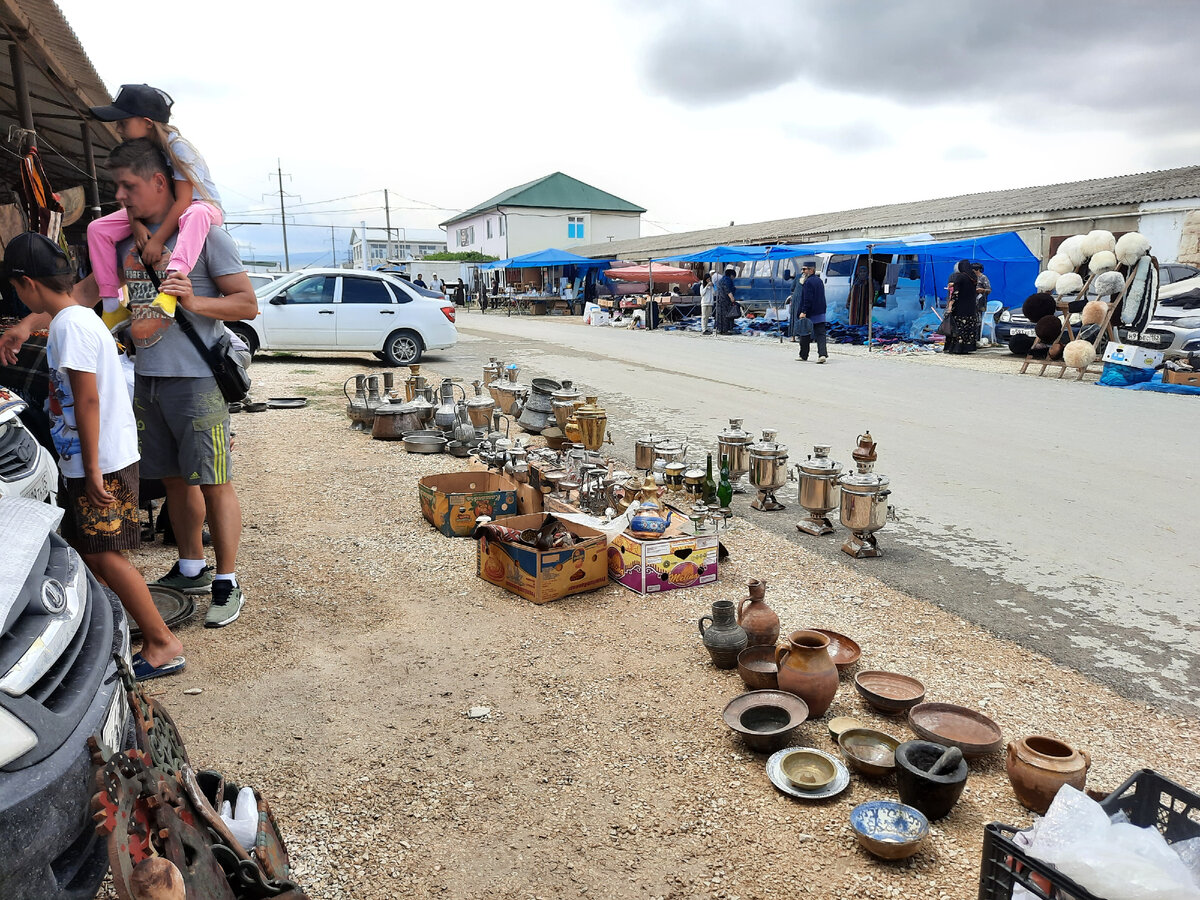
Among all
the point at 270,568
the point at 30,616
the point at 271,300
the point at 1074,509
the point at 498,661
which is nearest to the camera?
the point at 30,616

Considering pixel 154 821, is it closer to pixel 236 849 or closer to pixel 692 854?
pixel 236 849

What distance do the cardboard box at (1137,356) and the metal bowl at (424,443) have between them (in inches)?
435

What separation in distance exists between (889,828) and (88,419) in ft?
10.4

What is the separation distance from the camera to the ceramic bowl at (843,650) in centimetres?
356

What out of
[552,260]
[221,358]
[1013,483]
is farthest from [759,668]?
[552,260]

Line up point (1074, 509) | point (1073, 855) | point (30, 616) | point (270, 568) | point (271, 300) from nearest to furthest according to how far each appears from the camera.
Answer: point (1073, 855)
point (30, 616)
point (270, 568)
point (1074, 509)
point (271, 300)

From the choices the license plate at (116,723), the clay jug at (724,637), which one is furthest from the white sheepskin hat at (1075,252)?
the license plate at (116,723)

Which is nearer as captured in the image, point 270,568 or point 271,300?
point 270,568

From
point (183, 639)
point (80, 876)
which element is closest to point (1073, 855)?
point (80, 876)

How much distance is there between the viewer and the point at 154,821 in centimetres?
160

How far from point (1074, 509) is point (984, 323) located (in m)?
15.4

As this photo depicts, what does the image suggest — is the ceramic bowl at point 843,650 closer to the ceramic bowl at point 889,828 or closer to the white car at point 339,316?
the ceramic bowl at point 889,828

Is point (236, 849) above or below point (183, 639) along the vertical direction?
above

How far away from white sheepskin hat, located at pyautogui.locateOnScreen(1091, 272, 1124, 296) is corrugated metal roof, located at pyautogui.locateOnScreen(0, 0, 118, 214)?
14.9m
